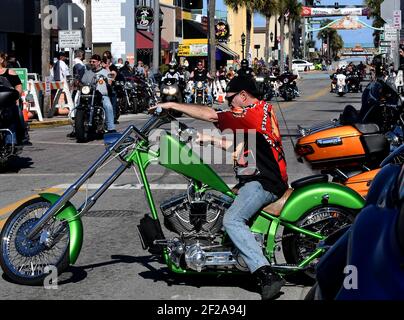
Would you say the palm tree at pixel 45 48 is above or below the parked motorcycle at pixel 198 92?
above

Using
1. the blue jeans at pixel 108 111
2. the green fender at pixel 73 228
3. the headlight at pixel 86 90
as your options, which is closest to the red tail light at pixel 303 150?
the green fender at pixel 73 228

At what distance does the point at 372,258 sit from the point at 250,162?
3654 millimetres

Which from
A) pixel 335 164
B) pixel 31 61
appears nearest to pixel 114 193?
pixel 335 164

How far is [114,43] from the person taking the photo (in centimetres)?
5409

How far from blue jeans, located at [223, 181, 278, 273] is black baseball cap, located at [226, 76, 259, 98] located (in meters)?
0.72

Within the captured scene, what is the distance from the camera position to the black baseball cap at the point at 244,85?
20.8ft

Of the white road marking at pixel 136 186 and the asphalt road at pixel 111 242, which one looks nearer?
the asphalt road at pixel 111 242

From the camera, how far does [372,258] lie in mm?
2504

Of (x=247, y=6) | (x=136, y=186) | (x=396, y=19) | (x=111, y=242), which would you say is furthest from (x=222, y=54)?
(x=111, y=242)

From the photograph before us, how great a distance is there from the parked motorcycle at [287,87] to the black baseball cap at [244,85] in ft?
101

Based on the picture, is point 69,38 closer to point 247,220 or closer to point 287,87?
point 287,87

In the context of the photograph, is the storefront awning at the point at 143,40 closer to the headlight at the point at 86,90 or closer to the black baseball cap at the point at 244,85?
the headlight at the point at 86,90

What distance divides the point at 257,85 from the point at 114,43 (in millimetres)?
48450

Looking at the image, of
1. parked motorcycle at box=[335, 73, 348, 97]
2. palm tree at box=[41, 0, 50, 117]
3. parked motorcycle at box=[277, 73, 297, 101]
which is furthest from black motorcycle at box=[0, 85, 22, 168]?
parked motorcycle at box=[335, 73, 348, 97]
